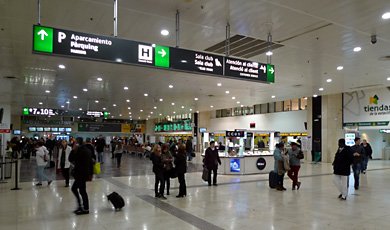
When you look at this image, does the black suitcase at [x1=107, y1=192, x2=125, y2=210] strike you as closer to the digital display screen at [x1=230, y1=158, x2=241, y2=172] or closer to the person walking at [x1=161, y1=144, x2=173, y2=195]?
the person walking at [x1=161, y1=144, x2=173, y2=195]

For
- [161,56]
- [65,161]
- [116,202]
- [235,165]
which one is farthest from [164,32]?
[235,165]

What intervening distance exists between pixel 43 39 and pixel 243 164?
1079 centimetres

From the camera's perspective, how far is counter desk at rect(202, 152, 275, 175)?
14.1m

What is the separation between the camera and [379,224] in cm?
598

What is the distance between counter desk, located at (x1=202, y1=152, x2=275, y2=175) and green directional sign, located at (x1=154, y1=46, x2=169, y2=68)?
8.68 metres

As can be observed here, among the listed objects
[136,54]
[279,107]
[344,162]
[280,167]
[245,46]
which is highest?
[245,46]

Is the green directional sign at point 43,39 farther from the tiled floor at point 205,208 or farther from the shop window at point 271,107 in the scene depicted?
the shop window at point 271,107

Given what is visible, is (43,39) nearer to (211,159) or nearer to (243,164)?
(211,159)

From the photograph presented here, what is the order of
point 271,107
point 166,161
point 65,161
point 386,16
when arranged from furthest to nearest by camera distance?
point 271,107, point 65,161, point 166,161, point 386,16

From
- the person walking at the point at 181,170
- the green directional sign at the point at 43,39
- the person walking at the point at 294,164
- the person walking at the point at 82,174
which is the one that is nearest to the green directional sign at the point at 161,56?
the green directional sign at the point at 43,39

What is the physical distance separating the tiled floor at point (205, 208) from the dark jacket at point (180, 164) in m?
0.75

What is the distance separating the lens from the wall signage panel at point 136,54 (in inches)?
199

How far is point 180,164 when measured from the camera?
28.7 feet

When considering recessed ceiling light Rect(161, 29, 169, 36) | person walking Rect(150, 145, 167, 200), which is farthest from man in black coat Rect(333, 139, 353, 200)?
recessed ceiling light Rect(161, 29, 169, 36)
